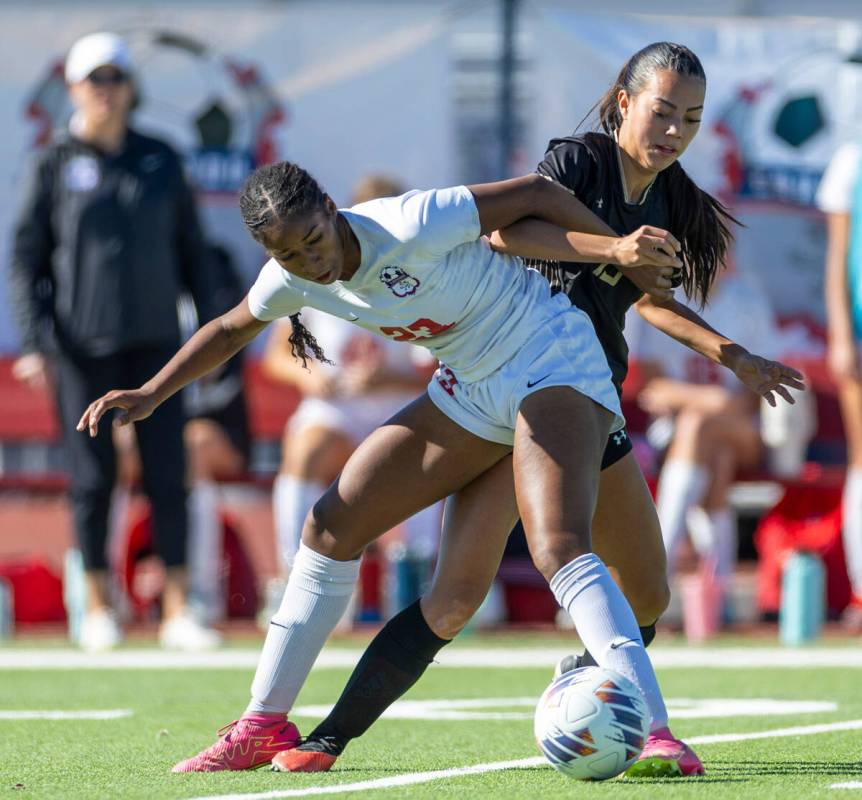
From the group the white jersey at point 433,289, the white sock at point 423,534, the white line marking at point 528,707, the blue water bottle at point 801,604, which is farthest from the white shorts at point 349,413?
the white jersey at point 433,289

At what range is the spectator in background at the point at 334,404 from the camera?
9367 mm

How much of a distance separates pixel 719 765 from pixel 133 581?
229 inches

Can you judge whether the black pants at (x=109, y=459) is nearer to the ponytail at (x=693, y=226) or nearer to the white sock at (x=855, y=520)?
the white sock at (x=855, y=520)

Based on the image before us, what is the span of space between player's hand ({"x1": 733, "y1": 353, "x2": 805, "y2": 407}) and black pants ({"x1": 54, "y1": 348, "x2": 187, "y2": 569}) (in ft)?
15.0

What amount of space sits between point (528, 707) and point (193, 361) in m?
2.24

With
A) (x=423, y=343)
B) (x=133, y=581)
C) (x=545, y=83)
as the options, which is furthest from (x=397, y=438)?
(x=545, y=83)

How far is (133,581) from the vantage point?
394 inches

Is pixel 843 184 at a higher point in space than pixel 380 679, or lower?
higher

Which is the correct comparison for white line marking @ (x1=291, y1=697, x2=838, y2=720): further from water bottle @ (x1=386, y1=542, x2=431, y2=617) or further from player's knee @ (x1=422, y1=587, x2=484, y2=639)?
water bottle @ (x1=386, y1=542, x2=431, y2=617)

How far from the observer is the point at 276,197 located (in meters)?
4.26

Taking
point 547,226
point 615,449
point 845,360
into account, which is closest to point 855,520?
point 845,360

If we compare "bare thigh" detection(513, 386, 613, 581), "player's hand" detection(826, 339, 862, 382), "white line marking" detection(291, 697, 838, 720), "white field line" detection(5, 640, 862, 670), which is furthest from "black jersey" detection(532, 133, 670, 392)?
"player's hand" detection(826, 339, 862, 382)

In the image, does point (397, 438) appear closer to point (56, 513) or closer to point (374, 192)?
point (374, 192)

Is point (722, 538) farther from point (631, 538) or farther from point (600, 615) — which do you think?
point (600, 615)
